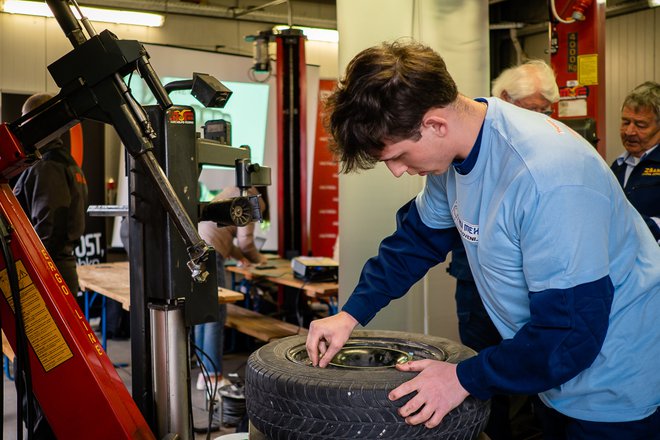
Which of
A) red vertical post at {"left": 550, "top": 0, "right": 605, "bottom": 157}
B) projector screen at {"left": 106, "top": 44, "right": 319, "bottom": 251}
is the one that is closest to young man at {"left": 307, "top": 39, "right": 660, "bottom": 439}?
red vertical post at {"left": 550, "top": 0, "right": 605, "bottom": 157}

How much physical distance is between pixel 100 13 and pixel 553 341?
870 centimetres

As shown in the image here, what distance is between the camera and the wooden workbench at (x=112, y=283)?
4332 millimetres

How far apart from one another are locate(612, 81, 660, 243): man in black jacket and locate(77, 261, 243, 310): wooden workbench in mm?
2188

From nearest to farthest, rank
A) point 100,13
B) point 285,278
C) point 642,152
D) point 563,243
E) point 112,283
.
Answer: point 563,243
point 642,152
point 112,283
point 285,278
point 100,13

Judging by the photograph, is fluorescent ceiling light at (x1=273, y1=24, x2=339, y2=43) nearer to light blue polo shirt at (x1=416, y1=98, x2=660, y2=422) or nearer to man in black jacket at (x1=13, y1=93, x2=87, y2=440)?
man in black jacket at (x1=13, y1=93, x2=87, y2=440)

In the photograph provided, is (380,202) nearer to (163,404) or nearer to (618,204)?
(163,404)

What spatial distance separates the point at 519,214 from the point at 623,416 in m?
0.50

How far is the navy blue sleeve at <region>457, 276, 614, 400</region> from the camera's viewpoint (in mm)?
1248

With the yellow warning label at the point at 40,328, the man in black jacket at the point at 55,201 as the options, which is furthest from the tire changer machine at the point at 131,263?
the man in black jacket at the point at 55,201

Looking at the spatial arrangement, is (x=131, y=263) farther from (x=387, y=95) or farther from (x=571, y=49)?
(x=571, y=49)

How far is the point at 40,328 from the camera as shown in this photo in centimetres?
204

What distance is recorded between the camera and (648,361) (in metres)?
1.47

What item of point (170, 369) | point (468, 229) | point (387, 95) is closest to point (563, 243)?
point (468, 229)

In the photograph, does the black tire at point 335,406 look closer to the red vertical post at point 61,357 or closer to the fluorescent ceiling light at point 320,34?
the red vertical post at point 61,357
